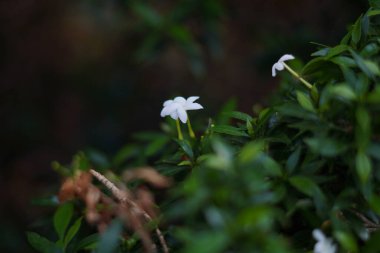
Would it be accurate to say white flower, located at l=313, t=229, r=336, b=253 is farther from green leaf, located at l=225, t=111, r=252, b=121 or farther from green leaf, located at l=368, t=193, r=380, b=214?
green leaf, located at l=225, t=111, r=252, b=121

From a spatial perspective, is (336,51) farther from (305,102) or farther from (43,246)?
(43,246)

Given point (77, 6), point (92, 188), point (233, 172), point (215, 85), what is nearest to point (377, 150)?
point (233, 172)

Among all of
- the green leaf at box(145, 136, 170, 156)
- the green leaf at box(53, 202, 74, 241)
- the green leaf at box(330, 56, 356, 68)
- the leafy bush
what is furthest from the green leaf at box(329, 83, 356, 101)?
the green leaf at box(145, 136, 170, 156)

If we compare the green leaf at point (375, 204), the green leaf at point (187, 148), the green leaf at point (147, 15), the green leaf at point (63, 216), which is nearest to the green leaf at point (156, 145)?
the green leaf at point (63, 216)

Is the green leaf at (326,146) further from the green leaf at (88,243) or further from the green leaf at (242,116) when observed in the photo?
the green leaf at (88,243)

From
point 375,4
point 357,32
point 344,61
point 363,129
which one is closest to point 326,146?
point 363,129

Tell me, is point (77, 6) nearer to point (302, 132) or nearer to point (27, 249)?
point (27, 249)
